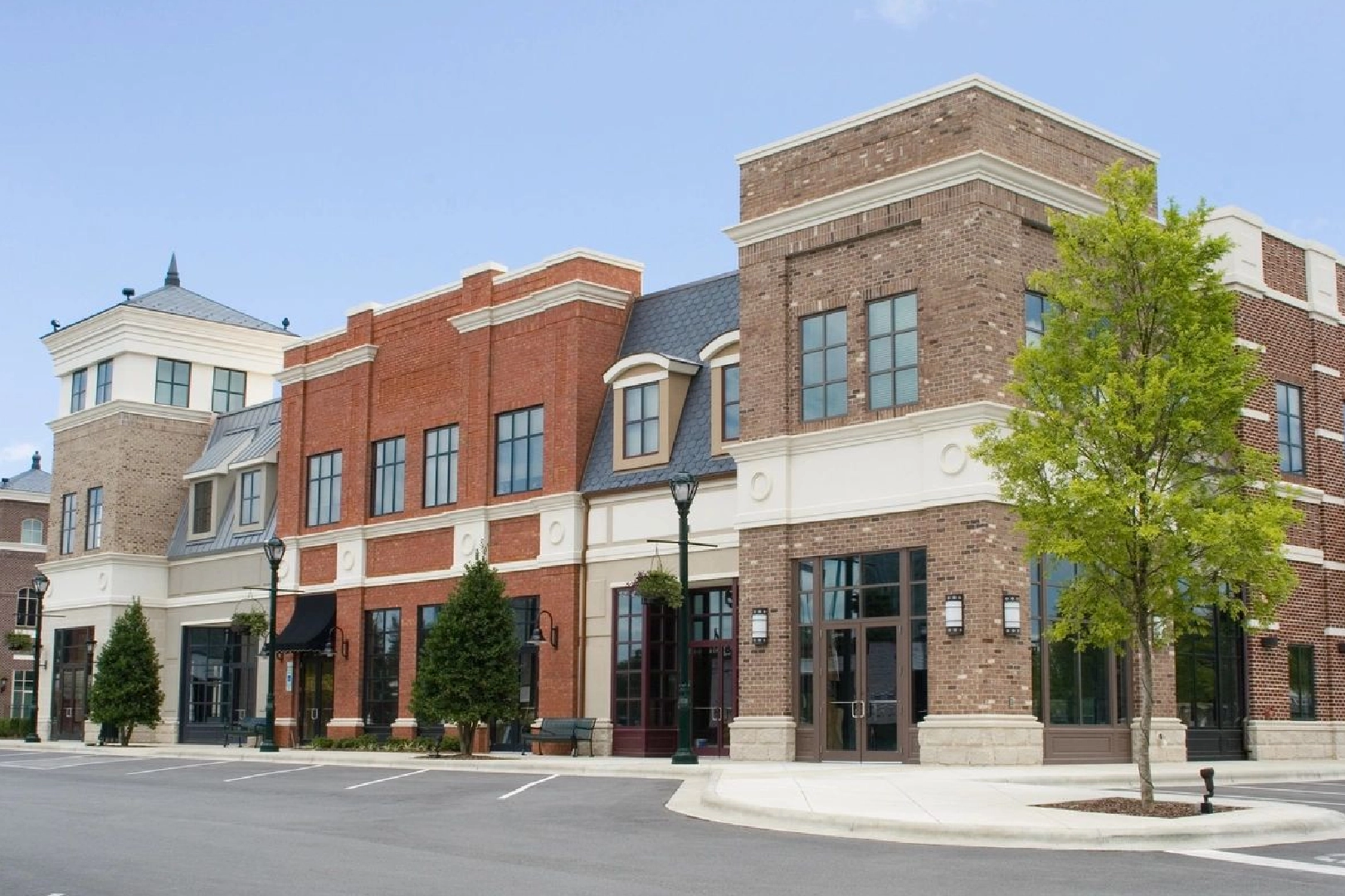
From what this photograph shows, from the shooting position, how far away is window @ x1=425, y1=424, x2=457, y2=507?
36.7 meters

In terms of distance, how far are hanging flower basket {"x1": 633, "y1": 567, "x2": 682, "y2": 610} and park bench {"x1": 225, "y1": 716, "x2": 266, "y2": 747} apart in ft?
40.9

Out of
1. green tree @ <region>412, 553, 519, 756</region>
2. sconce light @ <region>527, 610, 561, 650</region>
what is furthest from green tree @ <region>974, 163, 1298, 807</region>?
sconce light @ <region>527, 610, 561, 650</region>

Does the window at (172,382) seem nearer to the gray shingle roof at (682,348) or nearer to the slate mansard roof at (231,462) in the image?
the slate mansard roof at (231,462)

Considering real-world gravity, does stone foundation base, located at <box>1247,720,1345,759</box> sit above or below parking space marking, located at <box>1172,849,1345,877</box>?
above

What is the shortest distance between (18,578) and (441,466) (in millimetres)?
37808

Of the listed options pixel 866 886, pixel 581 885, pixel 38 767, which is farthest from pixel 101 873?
pixel 38 767

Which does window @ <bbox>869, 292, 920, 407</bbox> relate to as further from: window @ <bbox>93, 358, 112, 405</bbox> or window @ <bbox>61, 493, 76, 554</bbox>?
window @ <bbox>61, 493, 76, 554</bbox>

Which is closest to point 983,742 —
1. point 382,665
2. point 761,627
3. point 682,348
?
point 761,627

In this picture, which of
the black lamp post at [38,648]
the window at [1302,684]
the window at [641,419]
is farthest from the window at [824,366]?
the black lamp post at [38,648]

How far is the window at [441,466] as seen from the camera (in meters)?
36.7

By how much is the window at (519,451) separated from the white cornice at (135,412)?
1644 cm

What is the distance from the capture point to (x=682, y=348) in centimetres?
3278

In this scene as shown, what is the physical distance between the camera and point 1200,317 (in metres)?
17.8

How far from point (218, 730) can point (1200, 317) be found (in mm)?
33401
